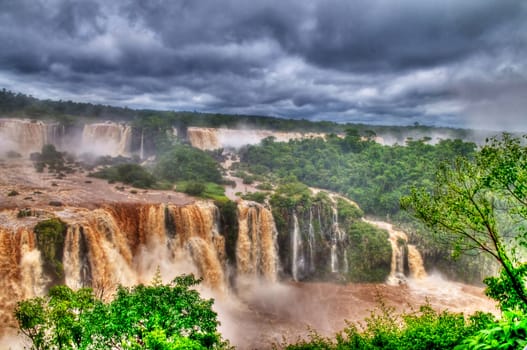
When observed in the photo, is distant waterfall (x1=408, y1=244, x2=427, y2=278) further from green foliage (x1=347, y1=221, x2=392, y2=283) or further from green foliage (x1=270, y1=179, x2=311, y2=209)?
green foliage (x1=270, y1=179, x2=311, y2=209)

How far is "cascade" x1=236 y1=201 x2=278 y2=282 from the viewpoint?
28.8 m

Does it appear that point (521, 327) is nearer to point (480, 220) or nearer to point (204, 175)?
point (480, 220)

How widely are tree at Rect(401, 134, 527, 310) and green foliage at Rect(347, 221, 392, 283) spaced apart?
22183mm

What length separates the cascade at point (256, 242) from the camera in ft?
94.3

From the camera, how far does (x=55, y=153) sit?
4153cm

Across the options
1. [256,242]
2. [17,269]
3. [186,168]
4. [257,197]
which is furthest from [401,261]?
[17,269]

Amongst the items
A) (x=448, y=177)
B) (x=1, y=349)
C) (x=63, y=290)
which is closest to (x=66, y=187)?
(x=1, y=349)

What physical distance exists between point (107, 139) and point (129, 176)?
20288mm

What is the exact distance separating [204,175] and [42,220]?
77.9ft

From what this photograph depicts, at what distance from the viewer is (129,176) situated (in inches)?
1375

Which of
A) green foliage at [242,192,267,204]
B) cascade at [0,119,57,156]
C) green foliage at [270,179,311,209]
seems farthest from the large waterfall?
cascade at [0,119,57,156]

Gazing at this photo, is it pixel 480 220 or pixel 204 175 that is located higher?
pixel 480 220

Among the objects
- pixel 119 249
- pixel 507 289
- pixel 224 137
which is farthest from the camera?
pixel 224 137

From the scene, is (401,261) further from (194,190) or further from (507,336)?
(507,336)
